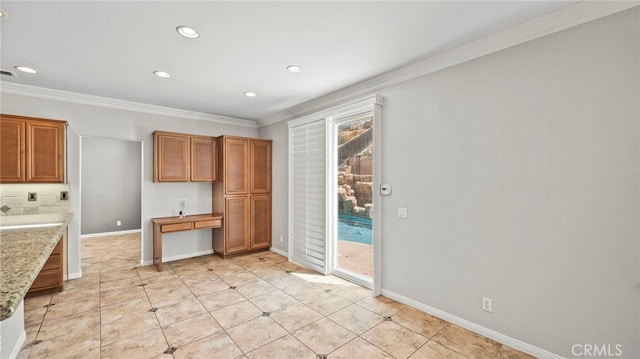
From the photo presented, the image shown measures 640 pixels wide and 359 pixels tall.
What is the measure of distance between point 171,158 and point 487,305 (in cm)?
482

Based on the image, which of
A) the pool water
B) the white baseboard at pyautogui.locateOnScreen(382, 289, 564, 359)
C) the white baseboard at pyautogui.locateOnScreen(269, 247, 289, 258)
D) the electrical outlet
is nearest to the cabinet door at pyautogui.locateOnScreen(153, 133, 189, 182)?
the white baseboard at pyautogui.locateOnScreen(269, 247, 289, 258)

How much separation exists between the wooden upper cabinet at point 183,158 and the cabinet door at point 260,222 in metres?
0.94

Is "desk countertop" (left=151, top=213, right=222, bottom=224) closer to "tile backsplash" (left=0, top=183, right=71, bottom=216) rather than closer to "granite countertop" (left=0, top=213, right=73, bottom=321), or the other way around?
"tile backsplash" (left=0, top=183, right=71, bottom=216)

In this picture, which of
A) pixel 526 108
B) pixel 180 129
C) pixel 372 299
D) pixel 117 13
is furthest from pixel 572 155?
pixel 180 129

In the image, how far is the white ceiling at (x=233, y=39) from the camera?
1982 millimetres

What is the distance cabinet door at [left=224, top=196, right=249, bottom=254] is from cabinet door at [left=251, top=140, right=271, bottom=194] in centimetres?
35

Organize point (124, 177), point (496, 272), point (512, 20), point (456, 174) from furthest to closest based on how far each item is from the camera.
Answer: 1. point (124, 177)
2. point (456, 174)
3. point (496, 272)
4. point (512, 20)

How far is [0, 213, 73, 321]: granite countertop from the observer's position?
943 millimetres

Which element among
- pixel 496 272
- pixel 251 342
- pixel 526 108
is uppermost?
pixel 526 108

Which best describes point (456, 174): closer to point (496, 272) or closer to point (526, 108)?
point (526, 108)

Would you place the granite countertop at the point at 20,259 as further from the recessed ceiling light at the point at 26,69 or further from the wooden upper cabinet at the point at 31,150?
the recessed ceiling light at the point at 26,69

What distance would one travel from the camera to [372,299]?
3273mm

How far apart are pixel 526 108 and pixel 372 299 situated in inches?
99.5

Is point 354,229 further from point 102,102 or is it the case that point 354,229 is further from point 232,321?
point 102,102
